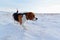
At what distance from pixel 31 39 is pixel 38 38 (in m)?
0.20

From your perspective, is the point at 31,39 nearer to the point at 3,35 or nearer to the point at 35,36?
the point at 35,36

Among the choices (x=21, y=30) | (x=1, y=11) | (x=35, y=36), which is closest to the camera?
(x=35, y=36)

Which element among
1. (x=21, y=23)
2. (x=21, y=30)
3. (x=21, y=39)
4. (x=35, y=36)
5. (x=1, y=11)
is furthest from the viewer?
(x=1, y=11)

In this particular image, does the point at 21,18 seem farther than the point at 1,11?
No

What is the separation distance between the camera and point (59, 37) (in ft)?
14.6

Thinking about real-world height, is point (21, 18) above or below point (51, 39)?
above

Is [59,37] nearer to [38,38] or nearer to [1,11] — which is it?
[38,38]

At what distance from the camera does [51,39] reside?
426 cm

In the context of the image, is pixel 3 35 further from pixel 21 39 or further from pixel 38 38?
pixel 38 38

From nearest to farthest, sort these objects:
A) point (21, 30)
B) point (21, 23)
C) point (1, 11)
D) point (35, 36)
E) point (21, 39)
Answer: point (21, 39) < point (35, 36) < point (21, 30) < point (21, 23) < point (1, 11)

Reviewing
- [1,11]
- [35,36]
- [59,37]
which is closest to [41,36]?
[35,36]

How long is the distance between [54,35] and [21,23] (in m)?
1.41

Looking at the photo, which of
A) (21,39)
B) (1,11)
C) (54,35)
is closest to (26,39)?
(21,39)

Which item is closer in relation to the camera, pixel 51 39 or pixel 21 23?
pixel 51 39
